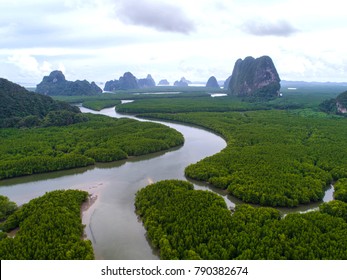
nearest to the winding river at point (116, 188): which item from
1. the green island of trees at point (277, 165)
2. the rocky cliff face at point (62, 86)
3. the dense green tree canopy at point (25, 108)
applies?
the green island of trees at point (277, 165)

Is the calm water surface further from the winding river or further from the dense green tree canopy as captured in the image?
the dense green tree canopy

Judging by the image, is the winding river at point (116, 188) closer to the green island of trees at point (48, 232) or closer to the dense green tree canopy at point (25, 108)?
the green island of trees at point (48, 232)

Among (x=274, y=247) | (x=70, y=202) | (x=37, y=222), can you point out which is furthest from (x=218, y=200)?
(x=37, y=222)

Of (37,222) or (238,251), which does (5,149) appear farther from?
(238,251)

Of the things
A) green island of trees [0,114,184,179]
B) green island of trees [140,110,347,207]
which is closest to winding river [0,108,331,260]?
green island of trees [0,114,184,179]

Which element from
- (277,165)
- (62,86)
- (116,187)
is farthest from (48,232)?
(62,86)

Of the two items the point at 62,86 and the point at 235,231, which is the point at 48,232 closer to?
the point at 235,231

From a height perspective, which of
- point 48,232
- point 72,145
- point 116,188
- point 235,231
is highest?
point 72,145
